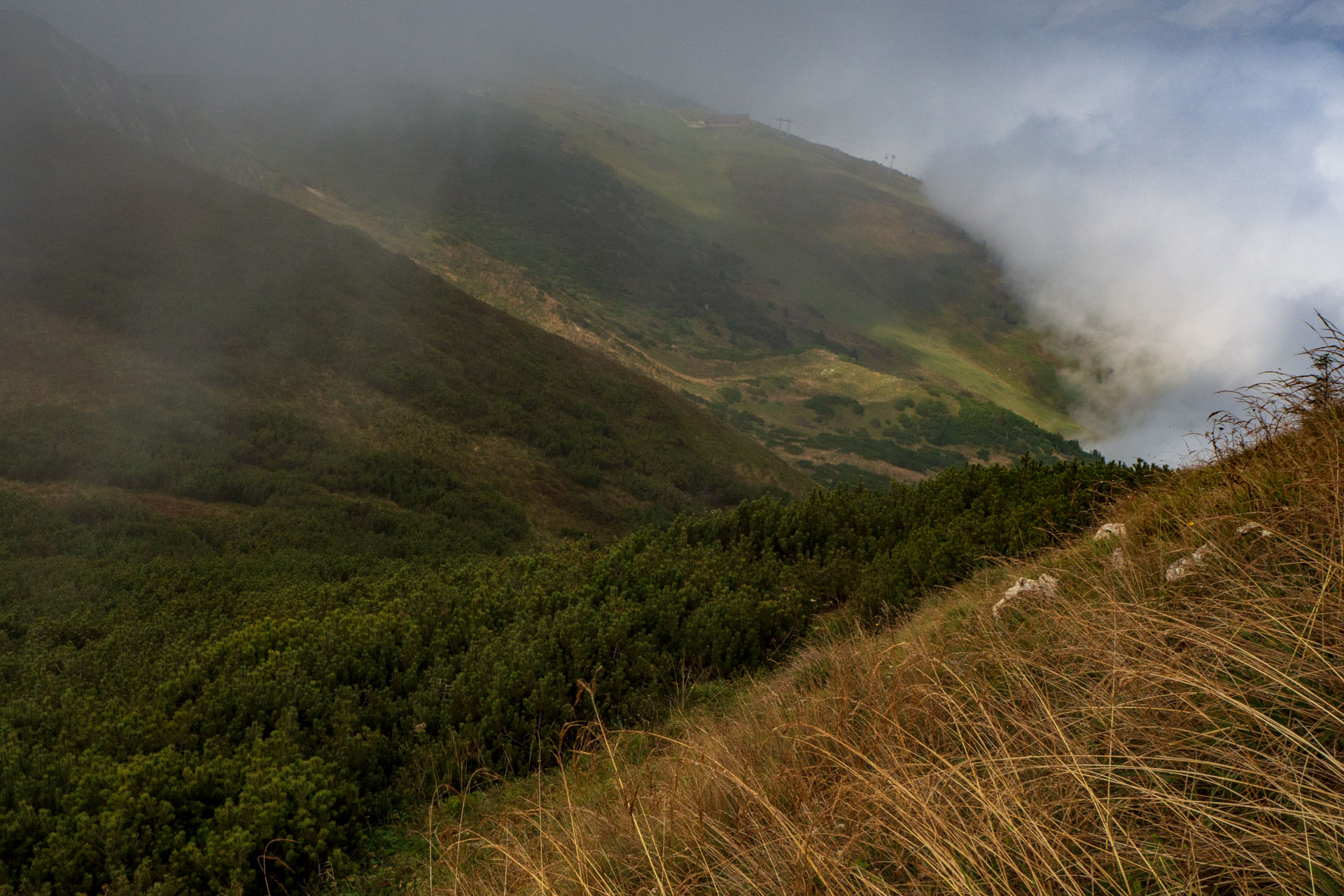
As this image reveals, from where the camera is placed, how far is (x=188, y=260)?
21594 millimetres

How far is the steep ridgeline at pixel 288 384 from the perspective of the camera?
14852mm

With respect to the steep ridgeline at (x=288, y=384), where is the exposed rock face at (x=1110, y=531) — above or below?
above

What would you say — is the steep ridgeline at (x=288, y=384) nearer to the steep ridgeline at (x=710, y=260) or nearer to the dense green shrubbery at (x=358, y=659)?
the dense green shrubbery at (x=358, y=659)

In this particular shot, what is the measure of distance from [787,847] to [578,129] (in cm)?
11184

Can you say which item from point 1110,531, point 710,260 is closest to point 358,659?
point 1110,531

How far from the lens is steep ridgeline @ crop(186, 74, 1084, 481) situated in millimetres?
48719

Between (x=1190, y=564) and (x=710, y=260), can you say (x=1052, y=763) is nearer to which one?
(x=1190, y=564)

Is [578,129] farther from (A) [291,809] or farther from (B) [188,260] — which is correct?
(A) [291,809]

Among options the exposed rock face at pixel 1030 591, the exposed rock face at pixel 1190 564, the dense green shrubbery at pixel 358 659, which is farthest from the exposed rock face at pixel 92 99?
the exposed rock face at pixel 1190 564

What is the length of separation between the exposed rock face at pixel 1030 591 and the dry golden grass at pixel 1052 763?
2.5 inches

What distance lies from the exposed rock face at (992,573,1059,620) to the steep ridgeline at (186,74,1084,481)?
114 ft

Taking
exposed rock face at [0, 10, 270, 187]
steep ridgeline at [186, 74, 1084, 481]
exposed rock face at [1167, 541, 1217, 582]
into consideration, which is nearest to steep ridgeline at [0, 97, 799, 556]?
exposed rock face at [0, 10, 270, 187]

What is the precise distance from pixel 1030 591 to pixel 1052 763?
1915mm

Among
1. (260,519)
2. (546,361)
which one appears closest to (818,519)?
(260,519)
